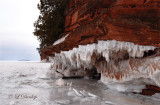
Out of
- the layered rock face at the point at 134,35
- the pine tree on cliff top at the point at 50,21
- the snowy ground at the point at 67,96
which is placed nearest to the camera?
the snowy ground at the point at 67,96

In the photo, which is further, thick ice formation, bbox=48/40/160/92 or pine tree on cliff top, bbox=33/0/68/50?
pine tree on cliff top, bbox=33/0/68/50

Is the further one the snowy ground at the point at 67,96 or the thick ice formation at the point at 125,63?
the thick ice formation at the point at 125,63

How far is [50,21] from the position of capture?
12922 millimetres

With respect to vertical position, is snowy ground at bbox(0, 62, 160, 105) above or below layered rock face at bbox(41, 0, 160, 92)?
below

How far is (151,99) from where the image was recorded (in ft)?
14.7

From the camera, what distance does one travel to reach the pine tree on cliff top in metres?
12.8

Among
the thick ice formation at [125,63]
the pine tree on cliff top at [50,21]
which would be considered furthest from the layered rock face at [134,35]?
the pine tree on cliff top at [50,21]

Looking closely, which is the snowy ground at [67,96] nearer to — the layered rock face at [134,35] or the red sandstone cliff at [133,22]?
the layered rock face at [134,35]

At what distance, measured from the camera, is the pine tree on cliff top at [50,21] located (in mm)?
12758

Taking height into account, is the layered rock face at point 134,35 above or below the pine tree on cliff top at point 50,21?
below

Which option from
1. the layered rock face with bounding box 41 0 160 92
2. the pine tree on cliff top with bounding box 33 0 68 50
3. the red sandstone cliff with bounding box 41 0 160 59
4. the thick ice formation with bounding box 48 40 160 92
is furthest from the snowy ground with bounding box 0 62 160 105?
the pine tree on cliff top with bounding box 33 0 68 50

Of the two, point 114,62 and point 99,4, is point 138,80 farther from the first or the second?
point 99,4

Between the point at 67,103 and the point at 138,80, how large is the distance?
113 inches

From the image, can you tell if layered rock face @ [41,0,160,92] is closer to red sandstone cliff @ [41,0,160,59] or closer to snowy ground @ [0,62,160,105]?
red sandstone cliff @ [41,0,160,59]
